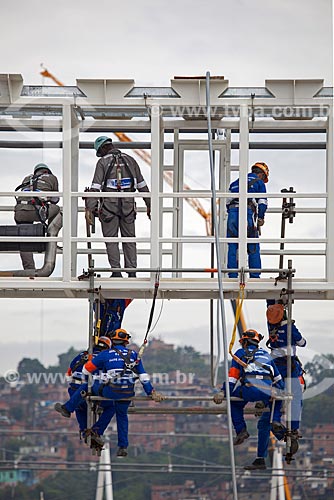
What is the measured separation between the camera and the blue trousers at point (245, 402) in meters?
15.7

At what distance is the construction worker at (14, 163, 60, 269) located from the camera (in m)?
15.9

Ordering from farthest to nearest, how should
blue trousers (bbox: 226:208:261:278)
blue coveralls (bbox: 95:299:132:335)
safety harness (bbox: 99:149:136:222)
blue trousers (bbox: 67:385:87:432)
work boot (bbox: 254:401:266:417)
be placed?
blue trousers (bbox: 67:385:87:432) < blue coveralls (bbox: 95:299:132:335) < work boot (bbox: 254:401:266:417) < blue trousers (bbox: 226:208:261:278) < safety harness (bbox: 99:149:136:222)

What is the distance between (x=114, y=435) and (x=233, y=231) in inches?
2376

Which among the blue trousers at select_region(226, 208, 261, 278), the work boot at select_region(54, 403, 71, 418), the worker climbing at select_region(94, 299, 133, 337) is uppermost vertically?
the blue trousers at select_region(226, 208, 261, 278)

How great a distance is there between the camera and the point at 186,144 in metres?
16.5

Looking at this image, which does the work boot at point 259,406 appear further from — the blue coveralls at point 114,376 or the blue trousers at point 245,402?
the blue coveralls at point 114,376

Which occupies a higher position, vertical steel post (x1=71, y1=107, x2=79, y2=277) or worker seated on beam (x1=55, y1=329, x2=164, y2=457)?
vertical steel post (x1=71, y1=107, x2=79, y2=277)

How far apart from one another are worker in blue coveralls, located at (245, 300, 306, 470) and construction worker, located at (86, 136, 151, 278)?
6.49ft

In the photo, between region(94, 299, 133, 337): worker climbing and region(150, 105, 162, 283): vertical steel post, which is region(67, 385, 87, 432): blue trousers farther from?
region(150, 105, 162, 283): vertical steel post

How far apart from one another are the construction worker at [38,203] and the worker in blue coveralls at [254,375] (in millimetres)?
2943

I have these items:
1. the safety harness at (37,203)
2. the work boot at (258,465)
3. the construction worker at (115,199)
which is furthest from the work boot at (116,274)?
the work boot at (258,465)

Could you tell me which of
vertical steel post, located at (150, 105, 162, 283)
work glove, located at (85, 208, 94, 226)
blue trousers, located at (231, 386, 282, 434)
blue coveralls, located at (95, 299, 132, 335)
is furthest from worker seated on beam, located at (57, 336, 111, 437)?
blue trousers, located at (231, 386, 282, 434)

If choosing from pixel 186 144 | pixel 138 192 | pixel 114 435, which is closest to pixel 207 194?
pixel 138 192

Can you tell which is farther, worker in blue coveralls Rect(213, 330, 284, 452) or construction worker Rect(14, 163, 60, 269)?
construction worker Rect(14, 163, 60, 269)
